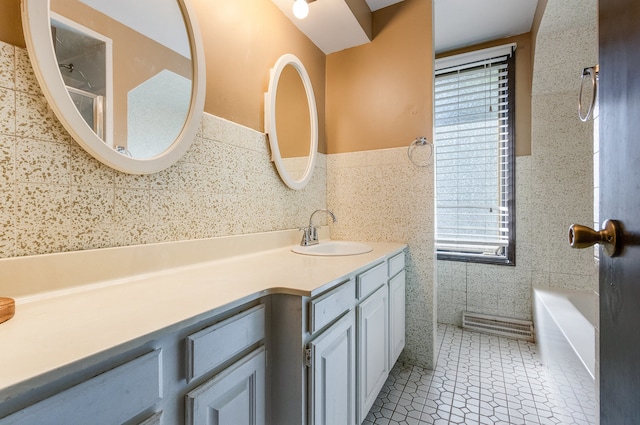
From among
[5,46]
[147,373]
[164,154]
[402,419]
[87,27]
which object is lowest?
[402,419]

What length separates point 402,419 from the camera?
57.2 inches

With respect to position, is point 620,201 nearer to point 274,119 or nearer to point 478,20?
point 274,119

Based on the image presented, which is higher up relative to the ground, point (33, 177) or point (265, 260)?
point (33, 177)

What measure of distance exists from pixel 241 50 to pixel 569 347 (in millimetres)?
2273

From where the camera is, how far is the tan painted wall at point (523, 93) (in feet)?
7.89

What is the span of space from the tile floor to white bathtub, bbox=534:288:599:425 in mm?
14

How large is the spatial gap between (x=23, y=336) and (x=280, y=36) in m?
1.78

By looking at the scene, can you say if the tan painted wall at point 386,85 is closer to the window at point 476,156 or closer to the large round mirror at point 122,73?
the window at point 476,156

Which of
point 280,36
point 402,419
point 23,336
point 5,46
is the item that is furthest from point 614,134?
point 280,36

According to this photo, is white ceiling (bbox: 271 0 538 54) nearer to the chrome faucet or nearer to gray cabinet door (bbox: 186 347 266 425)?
the chrome faucet

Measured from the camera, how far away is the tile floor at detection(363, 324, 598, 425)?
1.45m

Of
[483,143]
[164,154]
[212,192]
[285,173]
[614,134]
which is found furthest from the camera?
[483,143]

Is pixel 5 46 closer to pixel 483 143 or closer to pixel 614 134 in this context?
pixel 614 134

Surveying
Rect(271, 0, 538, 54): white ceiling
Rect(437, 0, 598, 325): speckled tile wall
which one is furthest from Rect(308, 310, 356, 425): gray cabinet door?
Rect(437, 0, 598, 325): speckled tile wall
